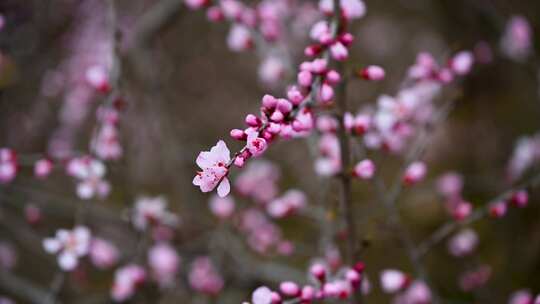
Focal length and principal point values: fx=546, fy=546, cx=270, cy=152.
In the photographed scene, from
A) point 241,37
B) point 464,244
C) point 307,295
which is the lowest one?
point 307,295

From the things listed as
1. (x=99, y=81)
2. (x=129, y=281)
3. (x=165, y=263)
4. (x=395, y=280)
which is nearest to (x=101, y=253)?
(x=165, y=263)

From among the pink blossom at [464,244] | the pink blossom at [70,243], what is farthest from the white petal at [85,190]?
the pink blossom at [464,244]

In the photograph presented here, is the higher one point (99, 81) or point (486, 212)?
point (99, 81)

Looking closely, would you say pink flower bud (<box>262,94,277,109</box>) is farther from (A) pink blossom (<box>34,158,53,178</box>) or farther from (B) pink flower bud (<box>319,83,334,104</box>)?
(A) pink blossom (<box>34,158,53,178</box>)

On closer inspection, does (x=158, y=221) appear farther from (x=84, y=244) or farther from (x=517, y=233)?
(x=517, y=233)

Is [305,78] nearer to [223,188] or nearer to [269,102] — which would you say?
[269,102]

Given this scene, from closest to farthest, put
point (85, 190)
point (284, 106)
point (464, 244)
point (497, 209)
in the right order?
point (284, 106) → point (497, 209) → point (85, 190) → point (464, 244)

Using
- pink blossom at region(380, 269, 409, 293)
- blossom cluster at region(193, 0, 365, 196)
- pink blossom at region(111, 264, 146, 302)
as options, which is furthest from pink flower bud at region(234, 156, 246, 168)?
pink blossom at region(111, 264, 146, 302)

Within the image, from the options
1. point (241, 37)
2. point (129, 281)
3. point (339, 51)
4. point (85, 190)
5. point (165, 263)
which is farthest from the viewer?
point (165, 263)
